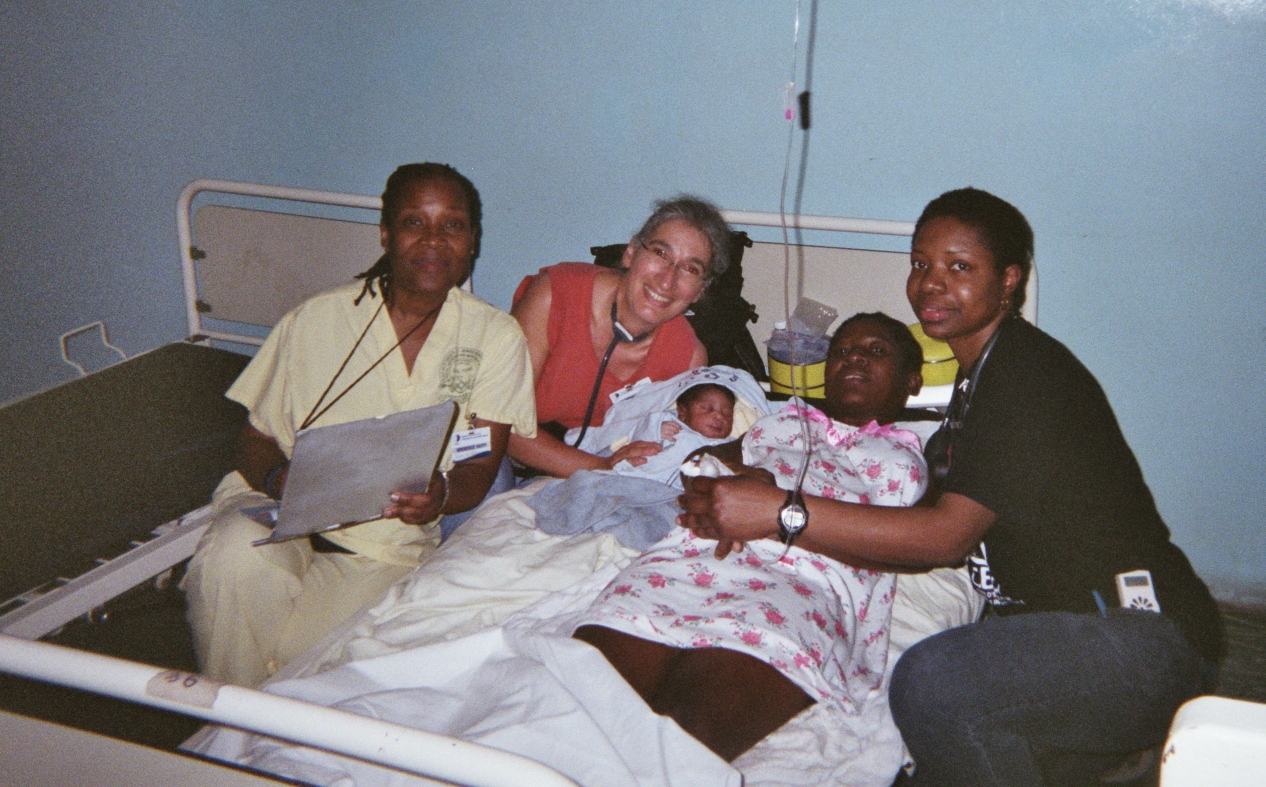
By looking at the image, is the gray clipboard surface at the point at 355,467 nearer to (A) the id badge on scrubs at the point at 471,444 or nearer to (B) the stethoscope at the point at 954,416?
(A) the id badge on scrubs at the point at 471,444

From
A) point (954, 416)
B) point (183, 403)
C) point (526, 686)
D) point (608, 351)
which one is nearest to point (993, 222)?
point (954, 416)

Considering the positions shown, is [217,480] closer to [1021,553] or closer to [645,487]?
[645,487]

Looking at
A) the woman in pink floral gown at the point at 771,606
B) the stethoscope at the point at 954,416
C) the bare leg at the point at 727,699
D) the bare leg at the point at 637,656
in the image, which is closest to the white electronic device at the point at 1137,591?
the stethoscope at the point at 954,416

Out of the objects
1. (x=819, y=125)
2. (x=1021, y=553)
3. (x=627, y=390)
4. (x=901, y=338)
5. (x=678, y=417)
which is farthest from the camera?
(x=819, y=125)

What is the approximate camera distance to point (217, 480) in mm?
2688

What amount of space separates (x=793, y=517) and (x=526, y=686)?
2.10ft

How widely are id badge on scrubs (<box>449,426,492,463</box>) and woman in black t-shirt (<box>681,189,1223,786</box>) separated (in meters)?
0.68

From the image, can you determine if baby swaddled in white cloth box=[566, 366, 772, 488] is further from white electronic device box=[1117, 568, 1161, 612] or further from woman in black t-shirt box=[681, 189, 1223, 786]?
white electronic device box=[1117, 568, 1161, 612]

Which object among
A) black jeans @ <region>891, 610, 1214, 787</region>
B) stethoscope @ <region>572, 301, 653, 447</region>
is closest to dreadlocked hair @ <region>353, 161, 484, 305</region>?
stethoscope @ <region>572, 301, 653, 447</region>

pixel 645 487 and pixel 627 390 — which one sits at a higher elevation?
pixel 627 390

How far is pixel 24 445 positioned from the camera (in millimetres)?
2396

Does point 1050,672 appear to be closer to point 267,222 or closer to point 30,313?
point 267,222

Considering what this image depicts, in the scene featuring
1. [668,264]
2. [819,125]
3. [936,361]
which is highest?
[819,125]

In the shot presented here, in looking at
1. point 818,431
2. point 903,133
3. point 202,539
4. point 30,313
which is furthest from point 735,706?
point 30,313
